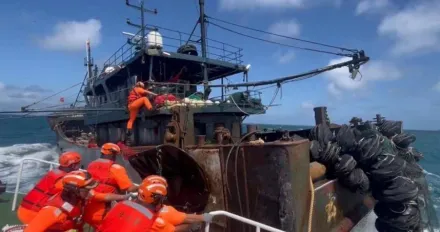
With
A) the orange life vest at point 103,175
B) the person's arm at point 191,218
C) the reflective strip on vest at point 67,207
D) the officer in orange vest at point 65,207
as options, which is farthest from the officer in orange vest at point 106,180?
the person's arm at point 191,218

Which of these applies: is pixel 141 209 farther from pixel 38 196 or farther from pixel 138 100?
pixel 138 100

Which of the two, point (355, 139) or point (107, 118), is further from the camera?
point (107, 118)

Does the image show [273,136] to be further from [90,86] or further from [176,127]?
[90,86]

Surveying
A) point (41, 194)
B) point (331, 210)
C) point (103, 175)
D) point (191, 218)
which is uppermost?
point (103, 175)

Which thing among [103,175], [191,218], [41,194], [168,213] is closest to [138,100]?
[103,175]

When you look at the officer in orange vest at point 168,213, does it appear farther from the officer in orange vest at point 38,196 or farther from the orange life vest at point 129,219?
the officer in orange vest at point 38,196

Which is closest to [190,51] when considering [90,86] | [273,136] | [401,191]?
[273,136]

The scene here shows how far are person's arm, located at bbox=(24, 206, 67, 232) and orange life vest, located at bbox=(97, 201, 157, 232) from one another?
465 millimetres

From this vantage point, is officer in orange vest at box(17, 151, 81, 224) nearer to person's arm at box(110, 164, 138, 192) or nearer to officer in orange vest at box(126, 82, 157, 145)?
person's arm at box(110, 164, 138, 192)

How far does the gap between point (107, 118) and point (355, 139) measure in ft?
36.6

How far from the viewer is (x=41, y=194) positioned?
4.09m

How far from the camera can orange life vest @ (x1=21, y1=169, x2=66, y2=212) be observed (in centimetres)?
405

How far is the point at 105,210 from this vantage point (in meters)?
4.44

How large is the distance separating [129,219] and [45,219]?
850 millimetres
